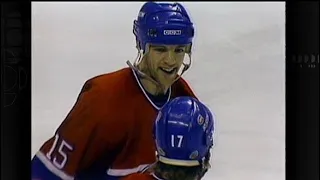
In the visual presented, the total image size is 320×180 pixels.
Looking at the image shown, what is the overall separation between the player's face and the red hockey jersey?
0.13ft

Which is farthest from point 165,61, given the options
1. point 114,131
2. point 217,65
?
point 114,131

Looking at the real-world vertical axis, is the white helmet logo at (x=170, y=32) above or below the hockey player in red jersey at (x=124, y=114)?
above

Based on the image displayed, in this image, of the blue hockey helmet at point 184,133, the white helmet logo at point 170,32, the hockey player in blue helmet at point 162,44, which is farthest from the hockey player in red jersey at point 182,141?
the white helmet logo at point 170,32

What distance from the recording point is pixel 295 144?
172 centimetres

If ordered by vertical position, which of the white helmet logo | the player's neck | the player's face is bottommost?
the player's neck

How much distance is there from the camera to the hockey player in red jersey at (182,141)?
150 centimetres

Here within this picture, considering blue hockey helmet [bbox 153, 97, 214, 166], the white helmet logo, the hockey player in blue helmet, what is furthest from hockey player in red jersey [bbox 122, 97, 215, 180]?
the white helmet logo

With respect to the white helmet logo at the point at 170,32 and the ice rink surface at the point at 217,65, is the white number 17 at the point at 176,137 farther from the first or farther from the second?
the white helmet logo at the point at 170,32

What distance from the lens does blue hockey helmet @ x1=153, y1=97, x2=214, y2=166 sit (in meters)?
1.50

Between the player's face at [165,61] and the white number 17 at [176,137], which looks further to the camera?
the player's face at [165,61]

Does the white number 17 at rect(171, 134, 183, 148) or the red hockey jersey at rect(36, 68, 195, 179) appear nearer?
the white number 17 at rect(171, 134, 183, 148)

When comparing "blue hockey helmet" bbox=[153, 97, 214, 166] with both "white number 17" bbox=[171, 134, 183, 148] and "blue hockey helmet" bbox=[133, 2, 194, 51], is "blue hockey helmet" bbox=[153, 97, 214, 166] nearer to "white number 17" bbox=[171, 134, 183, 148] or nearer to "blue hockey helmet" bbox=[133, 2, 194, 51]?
"white number 17" bbox=[171, 134, 183, 148]

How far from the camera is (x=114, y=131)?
5.41 ft
